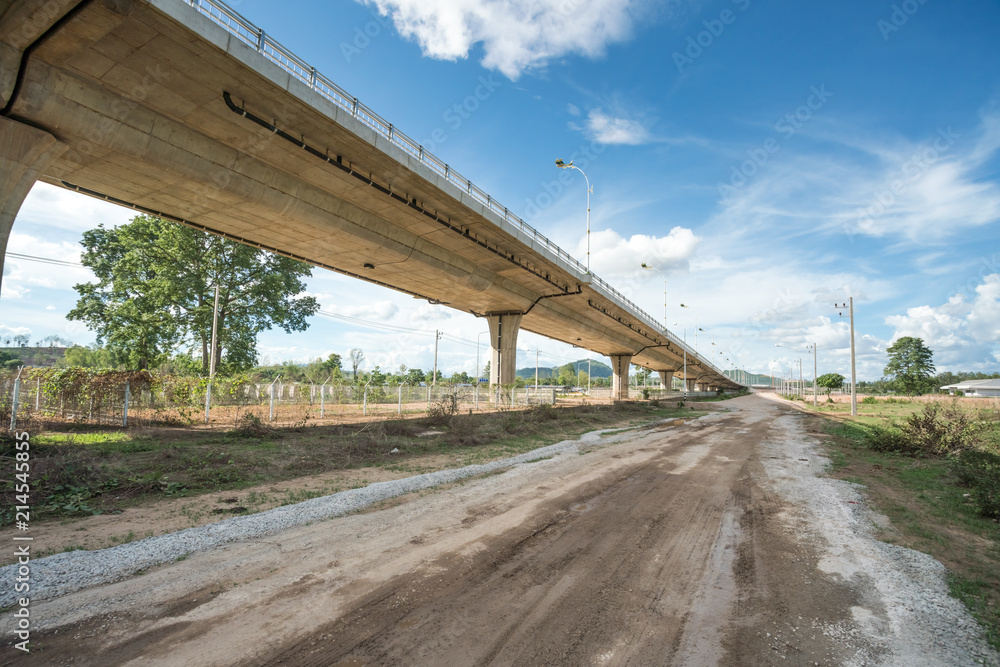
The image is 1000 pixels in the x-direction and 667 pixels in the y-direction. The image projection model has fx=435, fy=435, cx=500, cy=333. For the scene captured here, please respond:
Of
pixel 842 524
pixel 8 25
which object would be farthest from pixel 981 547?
pixel 8 25

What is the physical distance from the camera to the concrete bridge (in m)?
11.0

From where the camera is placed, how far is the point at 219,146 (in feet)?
51.2

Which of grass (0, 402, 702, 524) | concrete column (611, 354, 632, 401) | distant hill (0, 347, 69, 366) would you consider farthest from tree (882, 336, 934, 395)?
distant hill (0, 347, 69, 366)

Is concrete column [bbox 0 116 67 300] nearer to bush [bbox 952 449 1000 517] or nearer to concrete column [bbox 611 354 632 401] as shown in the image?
bush [bbox 952 449 1000 517]

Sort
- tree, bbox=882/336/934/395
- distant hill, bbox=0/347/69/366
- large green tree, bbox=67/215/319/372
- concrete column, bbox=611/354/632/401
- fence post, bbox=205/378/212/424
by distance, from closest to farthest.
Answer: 1. fence post, bbox=205/378/212/424
2. large green tree, bbox=67/215/319/372
3. distant hill, bbox=0/347/69/366
4. concrete column, bbox=611/354/632/401
5. tree, bbox=882/336/934/395

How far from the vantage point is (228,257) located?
35.8 meters

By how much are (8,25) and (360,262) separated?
1682cm

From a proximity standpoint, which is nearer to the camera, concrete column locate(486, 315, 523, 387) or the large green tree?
the large green tree

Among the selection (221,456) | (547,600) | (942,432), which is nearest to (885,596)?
(547,600)

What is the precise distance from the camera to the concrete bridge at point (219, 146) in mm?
11008

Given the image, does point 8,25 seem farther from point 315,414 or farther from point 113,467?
point 315,414

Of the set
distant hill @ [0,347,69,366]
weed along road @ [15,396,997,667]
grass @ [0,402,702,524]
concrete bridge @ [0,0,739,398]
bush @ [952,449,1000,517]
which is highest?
concrete bridge @ [0,0,739,398]

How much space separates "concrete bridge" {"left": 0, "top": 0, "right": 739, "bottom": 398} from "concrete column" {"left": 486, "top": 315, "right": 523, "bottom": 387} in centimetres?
1160

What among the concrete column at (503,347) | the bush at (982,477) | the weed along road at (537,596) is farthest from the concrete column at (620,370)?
the weed along road at (537,596)
